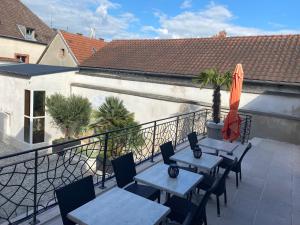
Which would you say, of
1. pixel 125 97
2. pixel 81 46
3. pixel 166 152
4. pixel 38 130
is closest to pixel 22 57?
pixel 81 46

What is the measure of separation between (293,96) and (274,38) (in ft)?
15.1

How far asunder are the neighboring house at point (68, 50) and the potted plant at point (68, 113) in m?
5.03

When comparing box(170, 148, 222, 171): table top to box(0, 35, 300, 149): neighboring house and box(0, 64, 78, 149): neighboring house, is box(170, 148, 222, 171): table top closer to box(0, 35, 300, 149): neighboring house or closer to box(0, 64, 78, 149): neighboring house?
box(0, 35, 300, 149): neighboring house

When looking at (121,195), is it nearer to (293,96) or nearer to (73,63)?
(293,96)

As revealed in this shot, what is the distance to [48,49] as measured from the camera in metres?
21.2

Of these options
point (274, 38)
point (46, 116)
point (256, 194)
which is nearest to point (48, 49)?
point (46, 116)

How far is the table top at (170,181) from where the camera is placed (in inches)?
136

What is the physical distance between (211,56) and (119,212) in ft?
41.7

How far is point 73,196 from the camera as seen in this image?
9.98 feet

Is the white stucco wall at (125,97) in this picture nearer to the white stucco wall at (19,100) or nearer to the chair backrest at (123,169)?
the white stucco wall at (19,100)

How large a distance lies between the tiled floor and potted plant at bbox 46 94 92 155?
8.99m

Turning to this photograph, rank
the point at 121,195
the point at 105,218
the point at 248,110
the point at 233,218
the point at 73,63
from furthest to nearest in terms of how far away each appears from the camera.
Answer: the point at 73,63 < the point at 248,110 < the point at 233,218 < the point at 121,195 < the point at 105,218

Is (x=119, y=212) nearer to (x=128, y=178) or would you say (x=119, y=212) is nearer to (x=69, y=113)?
(x=128, y=178)

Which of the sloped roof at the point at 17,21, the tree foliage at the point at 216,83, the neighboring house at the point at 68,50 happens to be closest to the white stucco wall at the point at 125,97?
the tree foliage at the point at 216,83
